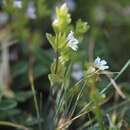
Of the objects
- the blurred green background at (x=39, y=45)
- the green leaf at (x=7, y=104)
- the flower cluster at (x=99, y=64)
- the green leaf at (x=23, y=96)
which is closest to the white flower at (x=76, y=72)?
the blurred green background at (x=39, y=45)

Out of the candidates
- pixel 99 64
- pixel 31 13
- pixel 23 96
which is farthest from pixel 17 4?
pixel 99 64

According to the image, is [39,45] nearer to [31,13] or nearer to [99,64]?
[31,13]

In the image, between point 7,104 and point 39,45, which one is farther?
point 39,45

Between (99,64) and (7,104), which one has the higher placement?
(99,64)

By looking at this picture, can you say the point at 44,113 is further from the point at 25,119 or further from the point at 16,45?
the point at 16,45

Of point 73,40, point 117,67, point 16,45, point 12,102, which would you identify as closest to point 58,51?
point 73,40

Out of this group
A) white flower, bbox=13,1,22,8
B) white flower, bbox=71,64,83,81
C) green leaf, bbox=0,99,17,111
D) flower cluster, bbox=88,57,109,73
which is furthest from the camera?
white flower, bbox=71,64,83,81

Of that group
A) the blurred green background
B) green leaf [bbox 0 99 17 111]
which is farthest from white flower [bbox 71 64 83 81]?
green leaf [bbox 0 99 17 111]

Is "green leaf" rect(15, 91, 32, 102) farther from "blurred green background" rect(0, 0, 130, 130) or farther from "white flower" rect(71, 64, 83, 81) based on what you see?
"white flower" rect(71, 64, 83, 81)

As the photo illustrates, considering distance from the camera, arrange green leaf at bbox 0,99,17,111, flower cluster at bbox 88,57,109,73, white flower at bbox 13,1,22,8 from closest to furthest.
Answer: flower cluster at bbox 88,57,109,73 < green leaf at bbox 0,99,17,111 < white flower at bbox 13,1,22,8

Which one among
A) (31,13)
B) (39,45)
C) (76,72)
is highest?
(31,13)

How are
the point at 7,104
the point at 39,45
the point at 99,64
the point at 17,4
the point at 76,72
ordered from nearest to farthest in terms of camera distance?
the point at 99,64 → the point at 7,104 → the point at 17,4 → the point at 76,72 → the point at 39,45
